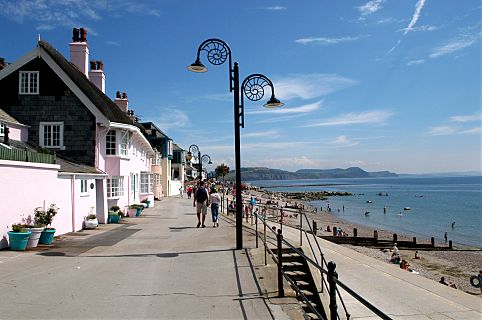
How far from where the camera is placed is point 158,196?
43.7 metres

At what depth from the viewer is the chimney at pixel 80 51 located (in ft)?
84.3

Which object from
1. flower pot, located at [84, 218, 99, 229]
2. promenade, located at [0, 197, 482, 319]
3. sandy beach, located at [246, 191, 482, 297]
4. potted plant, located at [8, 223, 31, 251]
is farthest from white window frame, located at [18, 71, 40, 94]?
sandy beach, located at [246, 191, 482, 297]

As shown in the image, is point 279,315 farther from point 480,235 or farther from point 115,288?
point 480,235

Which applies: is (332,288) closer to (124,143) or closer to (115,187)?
(115,187)

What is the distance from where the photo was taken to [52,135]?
20.0 m

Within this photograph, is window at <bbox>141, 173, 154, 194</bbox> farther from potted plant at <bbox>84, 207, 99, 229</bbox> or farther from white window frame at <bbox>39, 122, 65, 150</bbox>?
potted plant at <bbox>84, 207, 99, 229</bbox>

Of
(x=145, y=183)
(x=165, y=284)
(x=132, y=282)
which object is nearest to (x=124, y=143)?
(x=145, y=183)

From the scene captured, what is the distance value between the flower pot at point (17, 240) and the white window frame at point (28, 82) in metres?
10.9

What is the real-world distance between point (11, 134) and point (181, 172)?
49.2 m

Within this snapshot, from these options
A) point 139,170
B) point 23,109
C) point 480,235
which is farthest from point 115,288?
point 480,235

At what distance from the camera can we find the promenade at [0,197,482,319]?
21.0 ft

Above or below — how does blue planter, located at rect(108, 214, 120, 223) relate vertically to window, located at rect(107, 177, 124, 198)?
below

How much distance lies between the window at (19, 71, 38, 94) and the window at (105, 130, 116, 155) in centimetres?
413

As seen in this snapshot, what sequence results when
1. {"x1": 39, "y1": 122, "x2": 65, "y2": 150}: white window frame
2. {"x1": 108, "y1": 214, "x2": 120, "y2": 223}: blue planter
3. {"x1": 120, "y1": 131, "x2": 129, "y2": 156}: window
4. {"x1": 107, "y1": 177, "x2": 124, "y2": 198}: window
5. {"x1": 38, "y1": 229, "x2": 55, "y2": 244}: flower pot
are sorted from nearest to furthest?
1. {"x1": 38, "y1": 229, "x2": 55, "y2": 244}: flower pot
2. {"x1": 39, "y1": 122, "x2": 65, "y2": 150}: white window frame
3. {"x1": 108, "y1": 214, "x2": 120, "y2": 223}: blue planter
4. {"x1": 107, "y1": 177, "x2": 124, "y2": 198}: window
5. {"x1": 120, "y1": 131, "x2": 129, "y2": 156}: window
